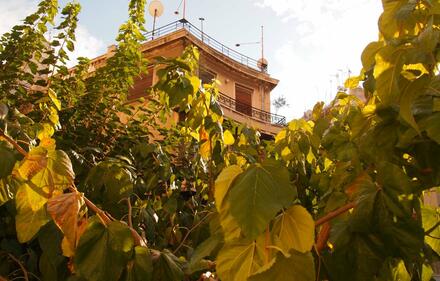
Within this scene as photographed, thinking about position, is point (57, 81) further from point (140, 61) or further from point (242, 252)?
point (242, 252)

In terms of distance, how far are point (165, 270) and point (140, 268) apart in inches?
4.0

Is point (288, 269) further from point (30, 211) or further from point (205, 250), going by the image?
point (30, 211)

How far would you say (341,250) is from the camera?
A: 1.00 meters

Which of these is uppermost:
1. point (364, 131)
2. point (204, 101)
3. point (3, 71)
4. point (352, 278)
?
point (3, 71)

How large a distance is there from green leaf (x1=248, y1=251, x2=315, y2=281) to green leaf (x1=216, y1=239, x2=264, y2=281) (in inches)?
3.4

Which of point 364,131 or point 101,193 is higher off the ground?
point 364,131

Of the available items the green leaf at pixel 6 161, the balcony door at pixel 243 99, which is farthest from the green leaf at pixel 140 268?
the balcony door at pixel 243 99

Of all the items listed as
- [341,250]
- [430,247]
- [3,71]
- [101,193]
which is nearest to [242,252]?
[341,250]

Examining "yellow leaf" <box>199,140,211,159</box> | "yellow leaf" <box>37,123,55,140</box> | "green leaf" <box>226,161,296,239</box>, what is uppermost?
"yellow leaf" <box>37,123,55,140</box>

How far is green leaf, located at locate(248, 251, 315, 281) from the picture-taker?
72 centimetres

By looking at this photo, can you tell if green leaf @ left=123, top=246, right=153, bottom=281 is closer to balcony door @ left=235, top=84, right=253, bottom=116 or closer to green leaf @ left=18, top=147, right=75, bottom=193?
green leaf @ left=18, top=147, right=75, bottom=193

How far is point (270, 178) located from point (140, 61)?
11.2 feet

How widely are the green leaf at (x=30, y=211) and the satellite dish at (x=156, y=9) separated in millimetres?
11529

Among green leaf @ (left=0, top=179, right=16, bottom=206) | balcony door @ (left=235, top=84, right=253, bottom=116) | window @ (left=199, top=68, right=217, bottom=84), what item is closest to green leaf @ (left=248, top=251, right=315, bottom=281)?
green leaf @ (left=0, top=179, right=16, bottom=206)
